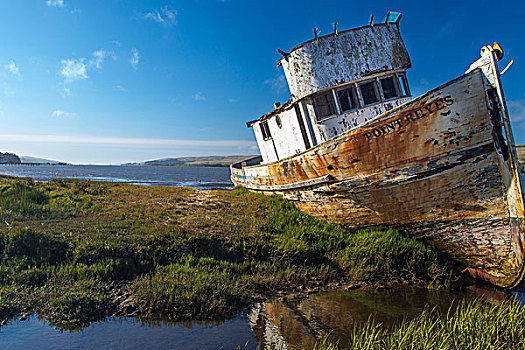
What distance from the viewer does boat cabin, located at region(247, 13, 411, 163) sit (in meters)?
7.64

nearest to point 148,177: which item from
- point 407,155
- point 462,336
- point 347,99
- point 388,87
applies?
point 347,99

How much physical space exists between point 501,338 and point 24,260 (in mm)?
6525

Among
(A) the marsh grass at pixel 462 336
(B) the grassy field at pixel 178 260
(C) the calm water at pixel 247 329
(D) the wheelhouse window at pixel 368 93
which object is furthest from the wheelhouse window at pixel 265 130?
(A) the marsh grass at pixel 462 336

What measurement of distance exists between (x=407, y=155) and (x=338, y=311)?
3039 millimetres

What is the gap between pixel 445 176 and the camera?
533 centimetres

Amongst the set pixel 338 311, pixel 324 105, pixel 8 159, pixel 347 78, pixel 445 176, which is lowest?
pixel 338 311

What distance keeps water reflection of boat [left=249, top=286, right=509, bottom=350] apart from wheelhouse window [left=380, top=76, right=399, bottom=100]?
192 inches

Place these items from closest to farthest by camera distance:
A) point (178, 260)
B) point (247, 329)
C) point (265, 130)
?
point (247, 329) → point (178, 260) → point (265, 130)

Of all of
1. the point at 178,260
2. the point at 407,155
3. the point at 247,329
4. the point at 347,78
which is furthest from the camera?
the point at 347,78

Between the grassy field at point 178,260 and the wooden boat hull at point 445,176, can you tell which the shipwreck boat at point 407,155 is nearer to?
the wooden boat hull at point 445,176

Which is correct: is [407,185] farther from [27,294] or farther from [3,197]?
[3,197]

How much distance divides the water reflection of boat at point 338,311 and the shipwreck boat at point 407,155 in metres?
1.13

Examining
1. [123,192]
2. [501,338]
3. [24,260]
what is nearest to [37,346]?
[24,260]

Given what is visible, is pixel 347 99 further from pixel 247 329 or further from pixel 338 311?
pixel 247 329
